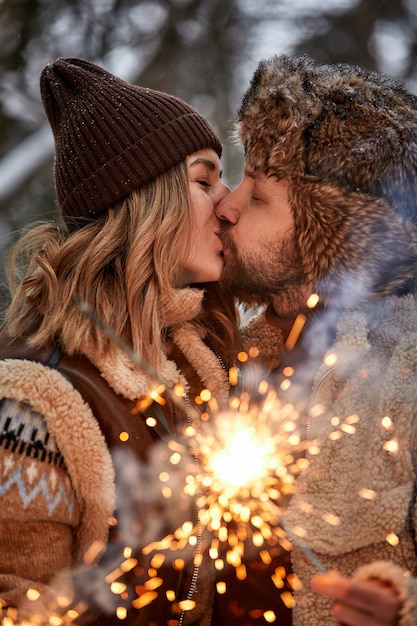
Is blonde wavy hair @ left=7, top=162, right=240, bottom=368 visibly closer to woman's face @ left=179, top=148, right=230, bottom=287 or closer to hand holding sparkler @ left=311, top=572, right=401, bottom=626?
woman's face @ left=179, top=148, right=230, bottom=287

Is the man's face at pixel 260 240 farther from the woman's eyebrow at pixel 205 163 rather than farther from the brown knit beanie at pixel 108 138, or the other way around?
the brown knit beanie at pixel 108 138

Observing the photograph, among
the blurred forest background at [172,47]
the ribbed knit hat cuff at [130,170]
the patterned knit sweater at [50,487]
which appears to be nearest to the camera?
the patterned knit sweater at [50,487]

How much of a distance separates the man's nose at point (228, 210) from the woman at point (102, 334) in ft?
0.12

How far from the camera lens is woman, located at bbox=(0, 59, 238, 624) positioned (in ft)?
4.59

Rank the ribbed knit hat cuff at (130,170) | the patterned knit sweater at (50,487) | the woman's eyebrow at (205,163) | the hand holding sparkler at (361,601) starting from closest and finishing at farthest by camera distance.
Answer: the hand holding sparkler at (361,601) → the patterned knit sweater at (50,487) → the ribbed knit hat cuff at (130,170) → the woman's eyebrow at (205,163)

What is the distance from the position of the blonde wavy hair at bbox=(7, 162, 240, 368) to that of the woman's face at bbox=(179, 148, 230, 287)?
3 centimetres

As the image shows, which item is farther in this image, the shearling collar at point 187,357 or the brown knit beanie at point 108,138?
the brown knit beanie at point 108,138

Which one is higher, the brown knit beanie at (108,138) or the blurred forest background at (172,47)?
the brown knit beanie at (108,138)

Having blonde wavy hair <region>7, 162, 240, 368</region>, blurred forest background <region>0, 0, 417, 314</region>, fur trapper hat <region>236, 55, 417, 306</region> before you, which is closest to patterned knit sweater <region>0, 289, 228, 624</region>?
blonde wavy hair <region>7, 162, 240, 368</region>

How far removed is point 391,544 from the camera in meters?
1.44

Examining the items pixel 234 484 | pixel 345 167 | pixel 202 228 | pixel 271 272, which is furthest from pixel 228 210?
pixel 234 484

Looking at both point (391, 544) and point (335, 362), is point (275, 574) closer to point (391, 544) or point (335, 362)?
point (391, 544)

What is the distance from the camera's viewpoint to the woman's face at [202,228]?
187 centimetres

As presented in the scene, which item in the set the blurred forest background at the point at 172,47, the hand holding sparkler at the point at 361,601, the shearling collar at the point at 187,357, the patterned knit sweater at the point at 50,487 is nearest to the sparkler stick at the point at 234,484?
the shearling collar at the point at 187,357
